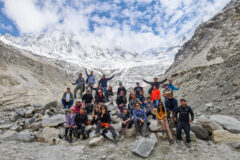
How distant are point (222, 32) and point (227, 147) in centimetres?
2255

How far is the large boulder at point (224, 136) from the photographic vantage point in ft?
18.9

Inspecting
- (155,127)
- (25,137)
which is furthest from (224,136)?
(25,137)

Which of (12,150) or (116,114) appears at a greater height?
(116,114)

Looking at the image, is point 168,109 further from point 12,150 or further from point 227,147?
point 12,150

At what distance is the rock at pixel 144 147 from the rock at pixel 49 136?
3296 mm

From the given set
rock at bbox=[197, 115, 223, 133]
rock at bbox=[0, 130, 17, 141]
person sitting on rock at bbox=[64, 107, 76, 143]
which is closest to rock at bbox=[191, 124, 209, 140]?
rock at bbox=[197, 115, 223, 133]

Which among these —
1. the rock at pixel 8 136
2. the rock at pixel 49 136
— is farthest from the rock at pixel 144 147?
the rock at pixel 8 136

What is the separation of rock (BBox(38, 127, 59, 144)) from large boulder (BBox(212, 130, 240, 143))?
19.9ft

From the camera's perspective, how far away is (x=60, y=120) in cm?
818

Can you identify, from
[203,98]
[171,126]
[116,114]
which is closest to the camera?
[171,126]

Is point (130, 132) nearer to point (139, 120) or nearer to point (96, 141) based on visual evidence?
point (139, 120)

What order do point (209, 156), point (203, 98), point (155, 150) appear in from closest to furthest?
point (209, 156) → point (155, 150) → point (203, 98)

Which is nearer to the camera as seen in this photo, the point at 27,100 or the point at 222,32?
the point at 27,100

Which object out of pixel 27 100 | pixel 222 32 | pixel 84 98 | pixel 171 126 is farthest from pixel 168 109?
pixel 222 32
